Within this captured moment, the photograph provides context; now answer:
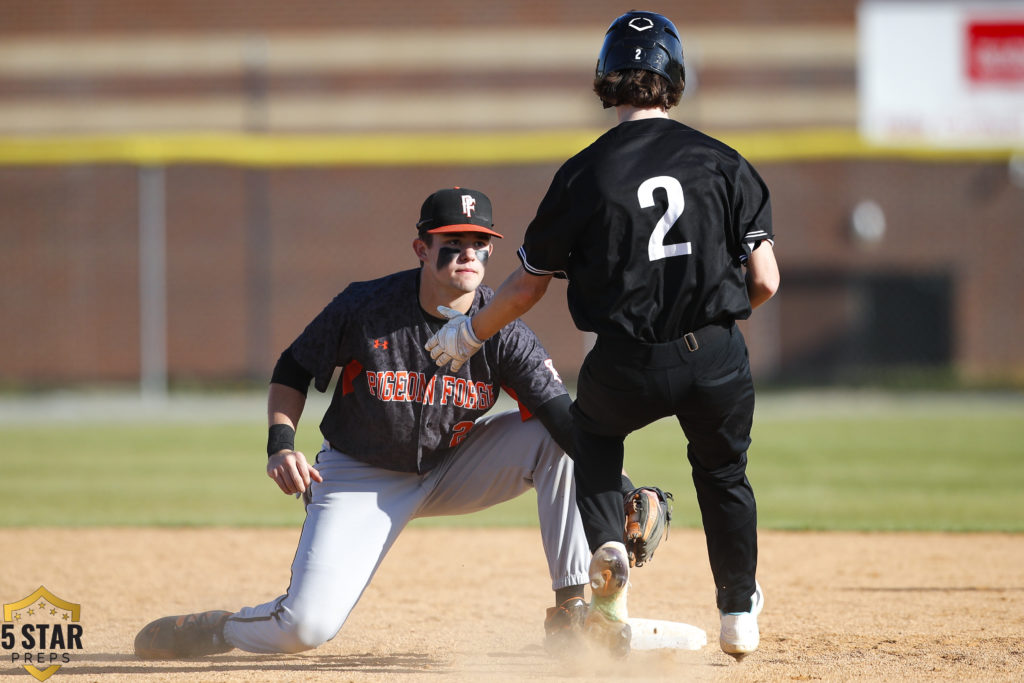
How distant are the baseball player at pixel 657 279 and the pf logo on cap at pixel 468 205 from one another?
0.59 m

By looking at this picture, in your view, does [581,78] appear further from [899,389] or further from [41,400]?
[41,400]

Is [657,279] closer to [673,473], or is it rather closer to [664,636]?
[664,636]

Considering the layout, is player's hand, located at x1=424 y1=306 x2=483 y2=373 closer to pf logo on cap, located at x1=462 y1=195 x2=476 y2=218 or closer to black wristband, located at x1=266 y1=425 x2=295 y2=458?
pf logo on cap, located at x1=462 y1=195 x2=476 y2=218

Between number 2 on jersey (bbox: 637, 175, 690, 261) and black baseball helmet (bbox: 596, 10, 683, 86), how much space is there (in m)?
0.37

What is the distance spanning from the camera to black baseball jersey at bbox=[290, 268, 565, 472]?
4145 mm

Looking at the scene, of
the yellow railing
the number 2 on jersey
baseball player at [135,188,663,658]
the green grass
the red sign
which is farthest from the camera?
the red sign

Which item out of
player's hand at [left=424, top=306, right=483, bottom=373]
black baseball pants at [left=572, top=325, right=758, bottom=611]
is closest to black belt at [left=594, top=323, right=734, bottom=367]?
black baseball pants at [left=572, top=325, right=758, bottom=611]

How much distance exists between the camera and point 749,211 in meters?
3.40

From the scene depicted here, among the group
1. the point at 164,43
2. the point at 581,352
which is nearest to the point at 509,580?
the point at 581,352

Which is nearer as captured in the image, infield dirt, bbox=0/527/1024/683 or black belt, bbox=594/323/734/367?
black belt, bbox=594/323/734/367

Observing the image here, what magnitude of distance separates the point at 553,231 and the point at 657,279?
0.34 metres

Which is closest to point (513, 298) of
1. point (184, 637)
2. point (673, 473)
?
point (184, 637)

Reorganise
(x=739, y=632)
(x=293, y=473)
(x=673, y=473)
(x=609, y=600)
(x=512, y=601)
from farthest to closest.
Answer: (x=673, y=473)
(x=512, y=601)
(x=293, y=473)
(x=739, y=632)
(x=609, y=600)

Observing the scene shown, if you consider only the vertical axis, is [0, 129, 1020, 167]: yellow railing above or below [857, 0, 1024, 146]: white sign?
below
